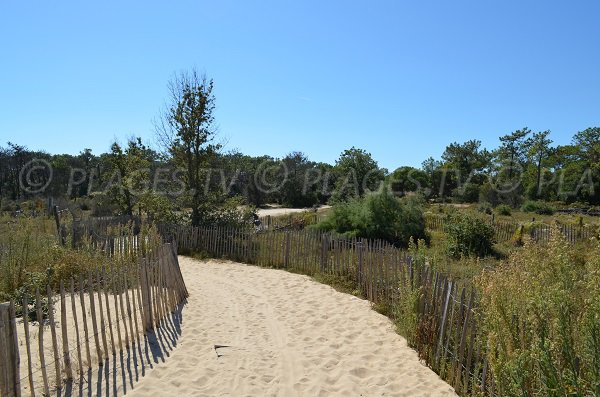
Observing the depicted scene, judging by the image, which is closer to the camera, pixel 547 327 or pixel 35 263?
pixel 547 327

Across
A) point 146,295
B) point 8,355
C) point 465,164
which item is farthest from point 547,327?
point 465,164

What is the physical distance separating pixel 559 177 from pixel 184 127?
4018 cm

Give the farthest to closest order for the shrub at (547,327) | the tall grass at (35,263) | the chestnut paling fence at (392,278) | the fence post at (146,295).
Answer: the tall grass at (35,263) → the fence post at (146,295) → the chestnut paling fence at (392,278) → the shrub at (547,327)

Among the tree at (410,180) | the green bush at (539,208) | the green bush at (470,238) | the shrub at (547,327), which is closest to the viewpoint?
the shrub at (547,327)

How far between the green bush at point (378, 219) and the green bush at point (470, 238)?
1.75m

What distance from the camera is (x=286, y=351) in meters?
6.31

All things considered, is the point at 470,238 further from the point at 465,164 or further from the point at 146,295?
the point at 465,164

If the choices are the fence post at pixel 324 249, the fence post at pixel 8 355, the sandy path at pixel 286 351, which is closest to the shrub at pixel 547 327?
the sandy path at pixel 286 351

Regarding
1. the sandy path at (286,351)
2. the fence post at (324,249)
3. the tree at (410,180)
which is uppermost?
the tree at (410,180)

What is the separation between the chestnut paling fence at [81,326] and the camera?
3.79 m

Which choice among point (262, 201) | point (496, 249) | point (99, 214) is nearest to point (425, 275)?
point (496, 249)

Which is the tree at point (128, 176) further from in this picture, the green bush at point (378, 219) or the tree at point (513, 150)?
the tree at point (513, 150)

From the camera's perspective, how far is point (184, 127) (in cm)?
1705

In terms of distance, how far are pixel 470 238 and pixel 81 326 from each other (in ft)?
44.8
